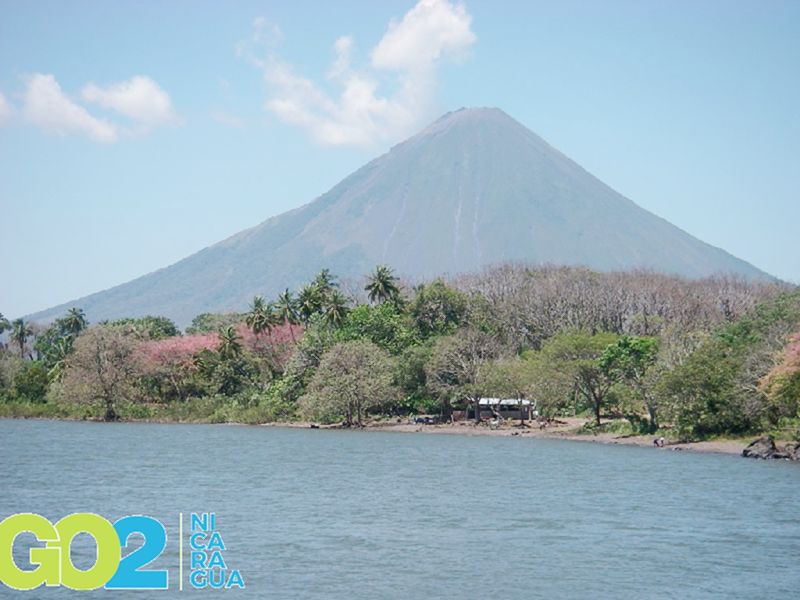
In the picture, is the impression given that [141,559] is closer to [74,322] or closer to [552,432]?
[552,432]

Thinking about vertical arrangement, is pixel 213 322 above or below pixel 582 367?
above

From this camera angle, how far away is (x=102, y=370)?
87.8 m

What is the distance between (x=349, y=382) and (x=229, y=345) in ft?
60.1

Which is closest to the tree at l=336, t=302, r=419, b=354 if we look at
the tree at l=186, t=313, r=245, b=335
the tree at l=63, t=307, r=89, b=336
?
the tree at l=186, t=313, r=245, b=335

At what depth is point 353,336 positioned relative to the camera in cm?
8856

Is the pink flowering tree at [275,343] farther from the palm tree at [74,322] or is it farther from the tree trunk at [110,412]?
the palm tree at [74,322]

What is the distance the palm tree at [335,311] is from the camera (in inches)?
3622

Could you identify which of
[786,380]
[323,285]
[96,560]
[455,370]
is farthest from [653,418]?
[96,560]

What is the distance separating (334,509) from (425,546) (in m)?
6.99

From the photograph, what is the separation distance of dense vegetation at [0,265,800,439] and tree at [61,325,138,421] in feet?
0.38

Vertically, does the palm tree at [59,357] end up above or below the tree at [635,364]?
above

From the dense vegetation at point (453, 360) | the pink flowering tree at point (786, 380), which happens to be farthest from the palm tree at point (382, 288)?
the pink flowering tree at point (786, 380)

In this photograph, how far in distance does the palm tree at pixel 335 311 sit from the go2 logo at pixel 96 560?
61480 millimetres

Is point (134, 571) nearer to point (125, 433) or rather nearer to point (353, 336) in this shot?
point (125, 433)
